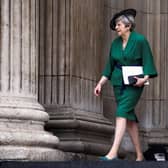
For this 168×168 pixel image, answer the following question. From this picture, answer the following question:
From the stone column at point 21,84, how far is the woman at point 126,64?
45.9 inches

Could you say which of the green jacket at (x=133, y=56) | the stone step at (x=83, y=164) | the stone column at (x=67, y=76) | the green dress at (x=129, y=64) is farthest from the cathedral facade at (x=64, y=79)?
the green jacket at (x=133, y=56)

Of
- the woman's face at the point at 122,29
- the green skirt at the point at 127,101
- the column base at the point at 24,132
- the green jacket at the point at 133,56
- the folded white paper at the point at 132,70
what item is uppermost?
the woman's face at the point at 122,29

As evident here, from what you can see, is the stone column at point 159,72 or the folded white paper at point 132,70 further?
the stone column at point 159,72

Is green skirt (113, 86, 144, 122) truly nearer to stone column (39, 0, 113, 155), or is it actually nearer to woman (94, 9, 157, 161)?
woman (94, 9, 157, 161)

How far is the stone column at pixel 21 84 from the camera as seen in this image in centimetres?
1669

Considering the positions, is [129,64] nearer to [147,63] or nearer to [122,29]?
[147,63]

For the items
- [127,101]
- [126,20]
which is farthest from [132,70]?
[126,20]

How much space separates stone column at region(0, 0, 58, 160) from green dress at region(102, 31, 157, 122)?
1.33m

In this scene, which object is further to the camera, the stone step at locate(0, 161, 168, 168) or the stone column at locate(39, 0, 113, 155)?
the stone column at locate(39, 0, 113, 155)

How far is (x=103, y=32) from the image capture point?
20562mm

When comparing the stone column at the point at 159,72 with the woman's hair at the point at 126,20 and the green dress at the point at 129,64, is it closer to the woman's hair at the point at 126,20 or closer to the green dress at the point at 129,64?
the green dress at the point at 129,64

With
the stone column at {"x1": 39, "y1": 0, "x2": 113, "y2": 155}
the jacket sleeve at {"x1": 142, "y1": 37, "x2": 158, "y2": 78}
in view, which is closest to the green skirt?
the jacket sleeve at {"x1": 142, "y1": 37, "x2": 158, "y2": 78}

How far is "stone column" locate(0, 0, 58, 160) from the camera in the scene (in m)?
16.7

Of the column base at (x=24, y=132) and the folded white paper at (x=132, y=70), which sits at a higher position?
the folded white paper at (x=132, y=70)
